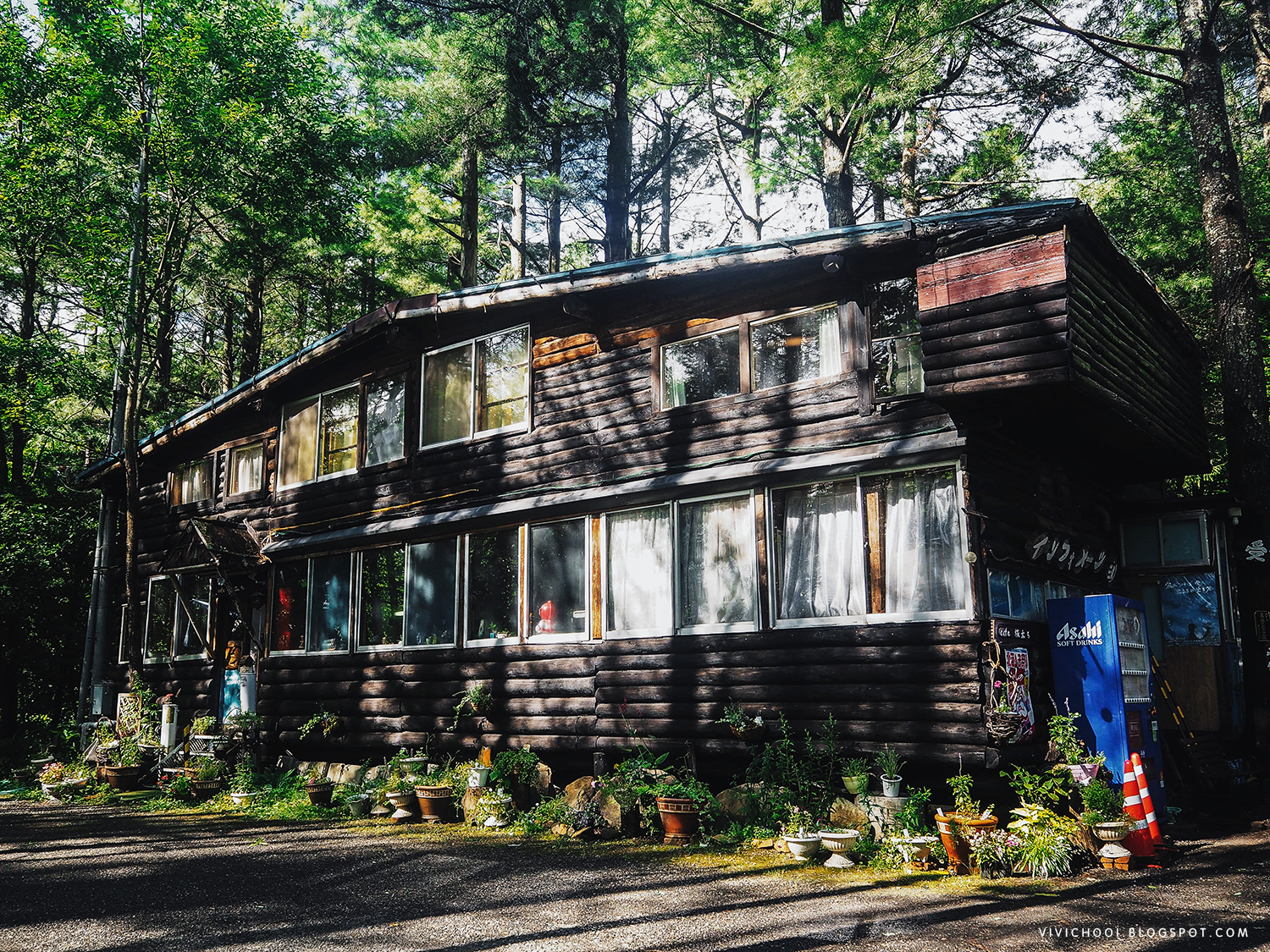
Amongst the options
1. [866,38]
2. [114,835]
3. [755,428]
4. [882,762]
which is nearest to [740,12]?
[866,38]

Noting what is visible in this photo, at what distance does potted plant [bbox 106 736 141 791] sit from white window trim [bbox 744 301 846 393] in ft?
39.6

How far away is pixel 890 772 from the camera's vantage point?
9.32 metres

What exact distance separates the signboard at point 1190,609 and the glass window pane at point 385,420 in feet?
36.8

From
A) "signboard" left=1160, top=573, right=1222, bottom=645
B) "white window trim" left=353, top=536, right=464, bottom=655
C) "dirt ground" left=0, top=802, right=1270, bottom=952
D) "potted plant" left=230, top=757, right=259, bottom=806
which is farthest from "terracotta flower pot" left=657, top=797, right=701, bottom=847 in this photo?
"signboard" left=1160, top=573, right=1222, bottom=645

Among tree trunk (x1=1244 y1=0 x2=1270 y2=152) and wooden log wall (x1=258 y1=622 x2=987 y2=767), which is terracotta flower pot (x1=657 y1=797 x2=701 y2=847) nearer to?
wooden log wall (x1=258 y1=622 x2=987 y2=767)

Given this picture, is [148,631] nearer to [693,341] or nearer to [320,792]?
[320,792]

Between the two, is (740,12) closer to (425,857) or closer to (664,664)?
(664,664)

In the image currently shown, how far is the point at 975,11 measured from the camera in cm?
1380

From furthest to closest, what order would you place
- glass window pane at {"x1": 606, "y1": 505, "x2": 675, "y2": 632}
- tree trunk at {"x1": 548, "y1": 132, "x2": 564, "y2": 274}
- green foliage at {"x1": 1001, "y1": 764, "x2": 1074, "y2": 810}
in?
1. tree trunk at {"x1": 548, "y1": 132, "x2": 564, "y2": 274}
2. glass window pane at {"x1": 606, "y1": 505, "x2": 675, "y2": 632}
3. green foliage at {"x1": 1001, "y1": 764, "x2": 1074, "y2": 810}

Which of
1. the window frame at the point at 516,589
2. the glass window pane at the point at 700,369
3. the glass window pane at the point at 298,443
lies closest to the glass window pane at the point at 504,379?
the window frame at the point at 516,589

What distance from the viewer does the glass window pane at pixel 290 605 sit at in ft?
52.6

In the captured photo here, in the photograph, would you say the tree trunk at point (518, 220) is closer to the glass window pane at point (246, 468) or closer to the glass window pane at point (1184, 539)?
the glass window pane at point (246, 468)

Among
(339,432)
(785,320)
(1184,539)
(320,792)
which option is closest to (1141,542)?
(1184,539)

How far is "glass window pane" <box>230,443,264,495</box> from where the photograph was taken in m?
18.1
